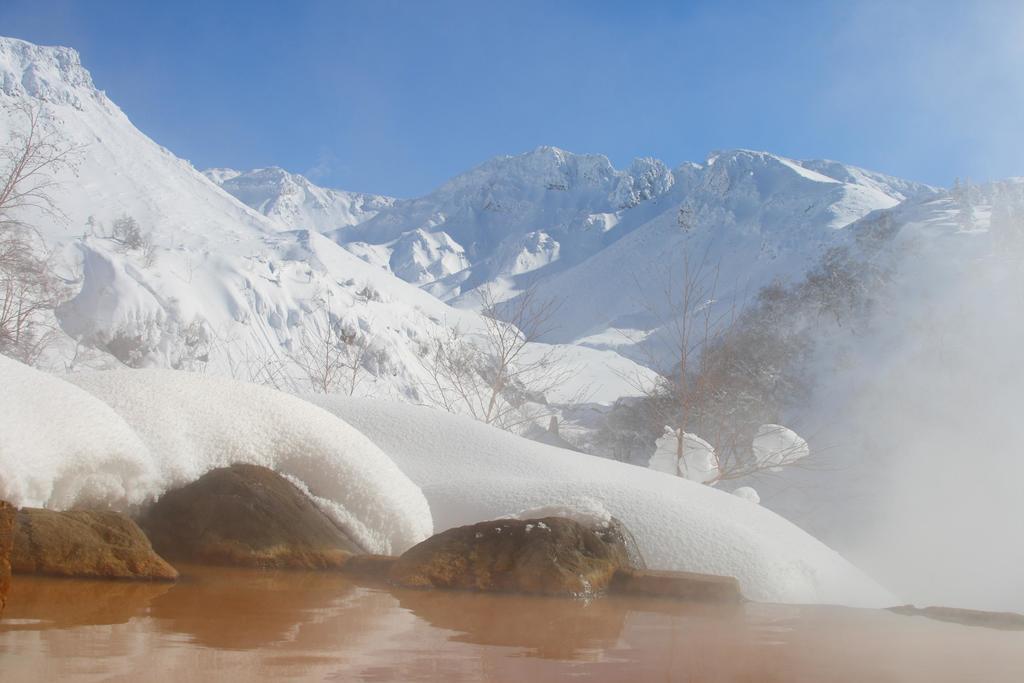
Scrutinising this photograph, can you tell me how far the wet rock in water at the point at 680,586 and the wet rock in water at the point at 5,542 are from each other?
6.52 feet

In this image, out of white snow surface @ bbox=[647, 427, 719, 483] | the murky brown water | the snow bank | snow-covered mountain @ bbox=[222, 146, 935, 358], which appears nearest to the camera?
the murky brown water

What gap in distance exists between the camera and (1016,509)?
39.2 ft

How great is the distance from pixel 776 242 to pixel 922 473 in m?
49.1

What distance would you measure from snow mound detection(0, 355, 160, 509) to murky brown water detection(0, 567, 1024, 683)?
1.42 feet

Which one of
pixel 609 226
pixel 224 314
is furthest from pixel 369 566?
pixel 609 226

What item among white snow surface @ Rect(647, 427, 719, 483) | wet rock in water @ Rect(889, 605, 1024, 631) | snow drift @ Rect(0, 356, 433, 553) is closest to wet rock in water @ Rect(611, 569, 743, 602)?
wet rock in water @ Rect(889, 605, 1024, 631)

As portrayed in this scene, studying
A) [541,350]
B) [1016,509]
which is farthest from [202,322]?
[1016,509]

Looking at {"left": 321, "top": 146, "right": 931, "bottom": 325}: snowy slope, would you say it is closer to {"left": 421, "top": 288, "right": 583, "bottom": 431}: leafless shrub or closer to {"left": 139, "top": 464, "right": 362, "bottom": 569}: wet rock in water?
{"left": 421, "top": 288, "right": 583, "bottom": 431}: leafless shrub

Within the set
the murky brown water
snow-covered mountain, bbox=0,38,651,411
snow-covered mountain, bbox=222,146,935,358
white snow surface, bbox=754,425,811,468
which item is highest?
snow-covered mountain, bbox=222,146,935,358

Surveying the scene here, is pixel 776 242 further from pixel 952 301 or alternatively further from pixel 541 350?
pixel 952 301

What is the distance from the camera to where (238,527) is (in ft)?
10.6

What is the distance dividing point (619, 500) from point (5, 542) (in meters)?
2.74

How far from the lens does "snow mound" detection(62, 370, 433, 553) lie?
356cm

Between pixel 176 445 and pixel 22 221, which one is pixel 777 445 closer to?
pixel 176 445
